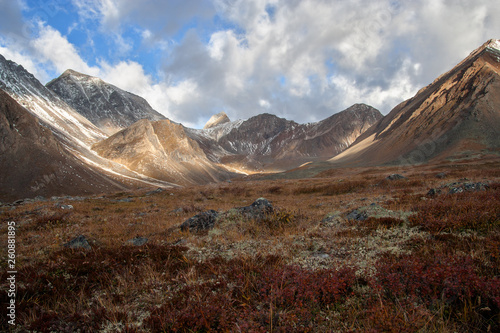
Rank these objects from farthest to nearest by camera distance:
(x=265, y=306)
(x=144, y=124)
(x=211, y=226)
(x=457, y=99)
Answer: (x=144, y=124) < (x=457, y=99) < (x=211, y=226) < (x=265, y=306)

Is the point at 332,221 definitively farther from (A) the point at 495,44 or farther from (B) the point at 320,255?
(A) the point at 495,44

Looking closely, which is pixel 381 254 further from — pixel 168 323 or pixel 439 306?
pixel 168 323

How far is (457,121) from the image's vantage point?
349 feet

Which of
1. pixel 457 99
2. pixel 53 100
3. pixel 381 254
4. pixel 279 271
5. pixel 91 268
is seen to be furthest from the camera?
pixel 53 100

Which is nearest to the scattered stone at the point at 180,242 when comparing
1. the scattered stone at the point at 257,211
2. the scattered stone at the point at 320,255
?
the scattered stone at the point at 257,211

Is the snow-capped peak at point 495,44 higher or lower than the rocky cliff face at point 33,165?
higher

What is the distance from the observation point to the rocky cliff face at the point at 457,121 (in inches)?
3743

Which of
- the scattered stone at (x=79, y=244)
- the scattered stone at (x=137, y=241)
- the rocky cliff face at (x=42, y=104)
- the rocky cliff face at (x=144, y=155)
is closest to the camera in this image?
the scattered stone at (x=79, y=244)

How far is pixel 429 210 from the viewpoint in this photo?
8477 millimetres

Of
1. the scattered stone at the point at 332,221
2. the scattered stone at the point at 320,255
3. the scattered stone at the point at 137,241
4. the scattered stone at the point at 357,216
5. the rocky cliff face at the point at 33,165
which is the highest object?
the rocky cliff face at the point at 33,165

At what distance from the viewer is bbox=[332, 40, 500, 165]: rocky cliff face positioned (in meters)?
95.1

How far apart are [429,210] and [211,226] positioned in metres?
8.78

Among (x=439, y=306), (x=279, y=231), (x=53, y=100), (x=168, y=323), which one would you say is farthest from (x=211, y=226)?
(x=53, y=100)

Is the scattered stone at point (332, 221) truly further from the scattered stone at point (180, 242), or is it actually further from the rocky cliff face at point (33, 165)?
the rocky cliff face at point (33, 165)
